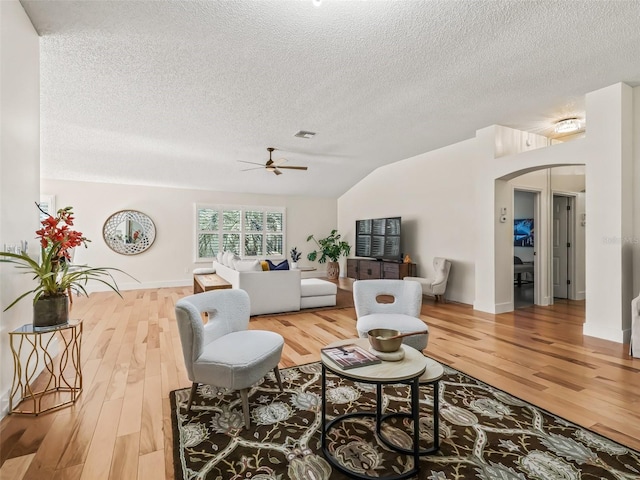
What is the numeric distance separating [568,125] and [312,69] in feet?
12.6

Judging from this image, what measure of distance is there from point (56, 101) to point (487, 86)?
5.07 m

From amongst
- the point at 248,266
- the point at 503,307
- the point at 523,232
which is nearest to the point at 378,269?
the point at 503,307

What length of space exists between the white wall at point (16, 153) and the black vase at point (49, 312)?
194mm

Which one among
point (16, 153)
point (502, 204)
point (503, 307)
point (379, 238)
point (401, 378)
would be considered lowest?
point (503, 307)

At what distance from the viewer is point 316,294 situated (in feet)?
17.9

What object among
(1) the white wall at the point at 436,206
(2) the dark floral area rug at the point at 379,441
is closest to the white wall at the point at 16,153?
(2) the dark floral area rug at the point at 379,441

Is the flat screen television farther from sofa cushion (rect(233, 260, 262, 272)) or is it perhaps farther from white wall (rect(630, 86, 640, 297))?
white wall (rect(630, 86, 640, 297))

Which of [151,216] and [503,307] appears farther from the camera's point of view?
[151,216]

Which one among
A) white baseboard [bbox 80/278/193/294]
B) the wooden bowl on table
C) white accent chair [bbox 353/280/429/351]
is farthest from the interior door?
white baseboard [bbox 80/278/193/294]

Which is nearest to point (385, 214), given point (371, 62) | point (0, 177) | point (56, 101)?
point (371, 62)

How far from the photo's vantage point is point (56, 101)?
3.88 m

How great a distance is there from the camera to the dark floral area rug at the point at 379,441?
1.66 meters

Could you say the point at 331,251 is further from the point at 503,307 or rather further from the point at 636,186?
the point at 636,186

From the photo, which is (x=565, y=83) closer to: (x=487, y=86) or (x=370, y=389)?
(x=487, y=86)
